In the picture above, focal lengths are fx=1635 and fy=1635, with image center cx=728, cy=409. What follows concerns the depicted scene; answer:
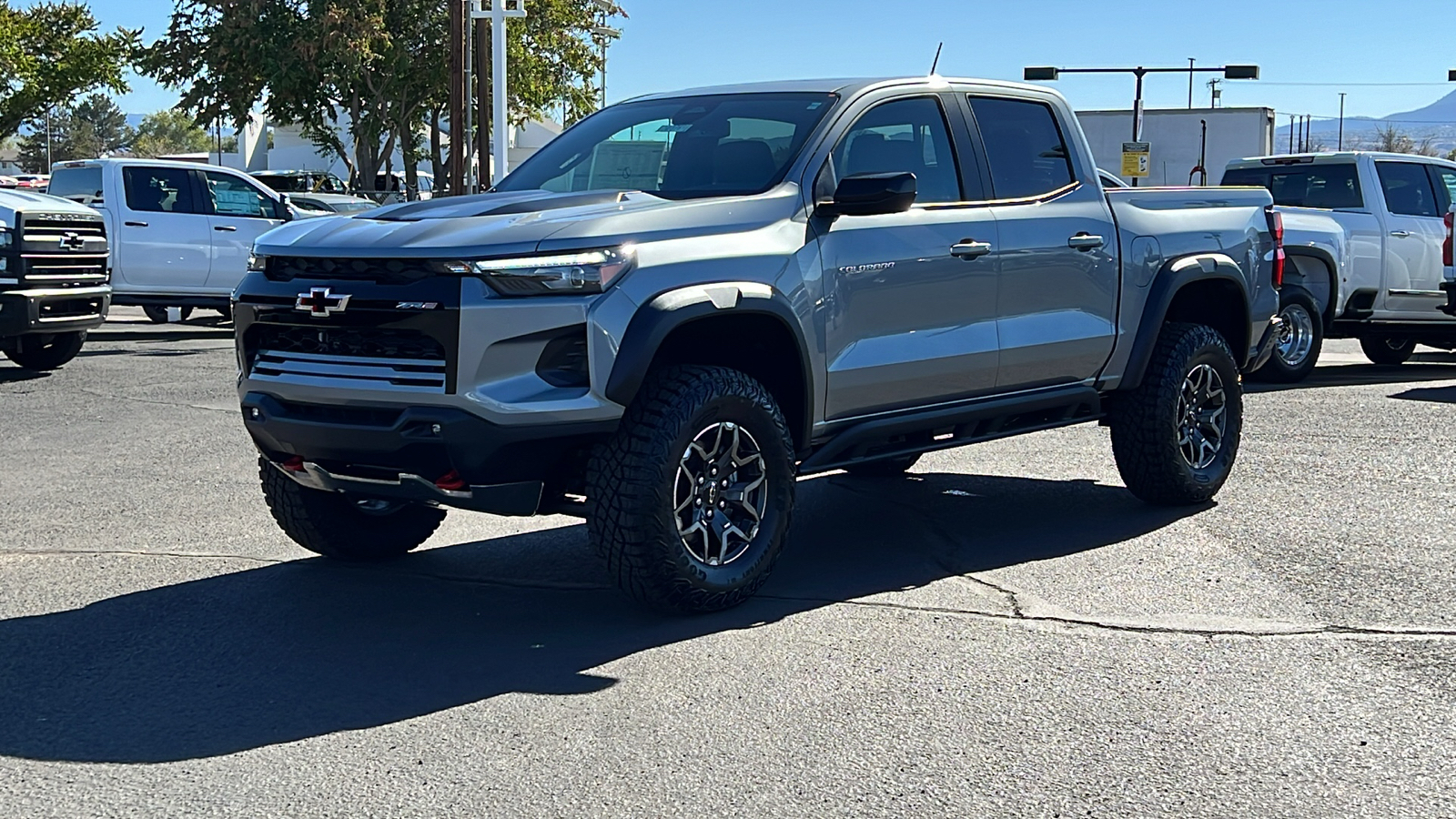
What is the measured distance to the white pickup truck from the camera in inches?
556

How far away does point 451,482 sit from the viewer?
17.9ft

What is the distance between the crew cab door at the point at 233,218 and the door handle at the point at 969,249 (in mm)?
13264

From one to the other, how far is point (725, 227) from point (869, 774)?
2323mm

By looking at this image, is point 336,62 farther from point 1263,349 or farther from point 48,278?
point 1263,349

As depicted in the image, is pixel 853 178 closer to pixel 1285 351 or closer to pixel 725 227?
pixel 725 227

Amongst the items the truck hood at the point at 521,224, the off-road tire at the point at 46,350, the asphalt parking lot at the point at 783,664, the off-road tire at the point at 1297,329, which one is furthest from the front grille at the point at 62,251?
the off-road tire at the point at 1297,329

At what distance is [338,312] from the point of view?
5.50 m

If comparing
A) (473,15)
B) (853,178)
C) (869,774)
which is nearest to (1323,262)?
(853,178)

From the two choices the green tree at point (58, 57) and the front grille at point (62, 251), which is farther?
the green tree at point (58, 57)

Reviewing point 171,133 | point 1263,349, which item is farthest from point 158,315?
point 171,133

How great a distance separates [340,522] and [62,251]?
26.9 feet

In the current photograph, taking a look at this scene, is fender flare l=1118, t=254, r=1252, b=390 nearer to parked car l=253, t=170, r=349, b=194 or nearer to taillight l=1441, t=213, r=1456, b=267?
taillight l=1441, t=213, r=1456, b=267

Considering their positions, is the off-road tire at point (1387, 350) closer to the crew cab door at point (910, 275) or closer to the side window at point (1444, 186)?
the side window at point (1444, 186)

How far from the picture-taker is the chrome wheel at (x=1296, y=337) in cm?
1408
